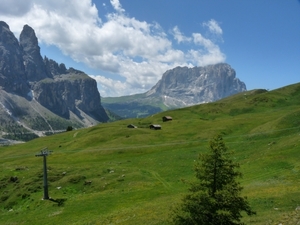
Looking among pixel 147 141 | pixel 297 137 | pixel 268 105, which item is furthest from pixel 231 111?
pixel 297 137

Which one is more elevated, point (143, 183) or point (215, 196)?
point (215, 196)

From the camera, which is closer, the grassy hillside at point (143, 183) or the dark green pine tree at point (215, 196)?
the dark green pine tree at point (215, 196)

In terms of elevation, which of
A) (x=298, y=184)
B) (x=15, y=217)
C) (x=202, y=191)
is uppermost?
(x=202, y=191)

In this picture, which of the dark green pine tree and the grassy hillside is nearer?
the dark green pine tree

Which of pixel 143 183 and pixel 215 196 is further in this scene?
pixel 143 183

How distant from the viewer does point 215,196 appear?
20.7 m

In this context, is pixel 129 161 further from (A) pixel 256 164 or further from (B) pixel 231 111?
(B) pixel 231 111

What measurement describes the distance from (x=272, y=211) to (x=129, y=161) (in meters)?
47.1

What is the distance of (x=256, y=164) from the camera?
50.0 m

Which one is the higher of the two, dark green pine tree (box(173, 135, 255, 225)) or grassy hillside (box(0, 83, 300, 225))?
dark green pine tree (box(173, 135, 255, 225))

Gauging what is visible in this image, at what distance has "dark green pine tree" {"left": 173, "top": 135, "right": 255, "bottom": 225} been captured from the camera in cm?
2028

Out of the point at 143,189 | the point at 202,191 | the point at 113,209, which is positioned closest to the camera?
the point at 202,191

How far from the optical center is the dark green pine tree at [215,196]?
20.3 m

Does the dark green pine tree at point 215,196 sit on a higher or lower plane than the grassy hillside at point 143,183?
higher
